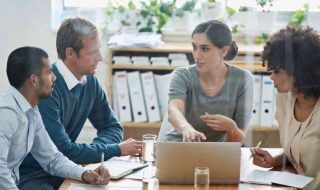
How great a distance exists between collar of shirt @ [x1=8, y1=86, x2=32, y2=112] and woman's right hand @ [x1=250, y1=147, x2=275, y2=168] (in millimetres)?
811

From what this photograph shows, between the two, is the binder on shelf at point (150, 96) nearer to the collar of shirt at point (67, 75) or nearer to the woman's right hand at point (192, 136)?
the collar of shirt at point (67, 75)

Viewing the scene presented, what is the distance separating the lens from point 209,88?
2408 mm

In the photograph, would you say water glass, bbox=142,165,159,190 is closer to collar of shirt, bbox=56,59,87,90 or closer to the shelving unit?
collar of shirt, bbox=56,59,87,90

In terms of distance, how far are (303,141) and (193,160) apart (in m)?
0.50

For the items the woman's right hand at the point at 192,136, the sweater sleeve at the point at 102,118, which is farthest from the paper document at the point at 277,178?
the sweater sleeve at the point at 102,118

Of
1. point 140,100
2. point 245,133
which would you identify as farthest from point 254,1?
point 245,133

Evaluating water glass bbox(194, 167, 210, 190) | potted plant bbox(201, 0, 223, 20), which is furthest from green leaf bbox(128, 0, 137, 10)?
water glass bbox(194, 167, 210, 190)

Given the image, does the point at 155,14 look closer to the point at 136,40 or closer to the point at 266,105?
the point at 136,40

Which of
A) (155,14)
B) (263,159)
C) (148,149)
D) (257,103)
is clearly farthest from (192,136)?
(155,14)

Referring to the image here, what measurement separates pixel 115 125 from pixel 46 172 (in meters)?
0.43

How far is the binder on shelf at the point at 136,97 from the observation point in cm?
346

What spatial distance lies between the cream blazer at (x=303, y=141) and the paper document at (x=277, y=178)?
0.08 meters

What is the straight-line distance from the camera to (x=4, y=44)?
8.24ft

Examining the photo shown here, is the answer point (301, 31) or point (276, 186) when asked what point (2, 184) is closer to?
point (276, 186)
